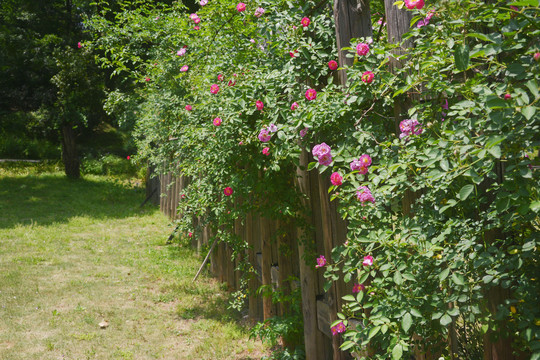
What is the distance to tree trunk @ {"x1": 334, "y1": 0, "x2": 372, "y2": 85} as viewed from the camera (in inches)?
92.1

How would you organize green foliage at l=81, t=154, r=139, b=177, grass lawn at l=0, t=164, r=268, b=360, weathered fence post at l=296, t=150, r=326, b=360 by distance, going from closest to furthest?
weathered fence post at l=296, t=150, r=326, b=360 < grass lawn at l=0, t=164, r=268, b=360 < green foliage at l=81, t=154, r=139, b=177

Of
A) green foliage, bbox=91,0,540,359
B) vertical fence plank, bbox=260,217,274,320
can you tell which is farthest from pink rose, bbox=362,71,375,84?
vertical fence plank, bbox=260,217,274,320

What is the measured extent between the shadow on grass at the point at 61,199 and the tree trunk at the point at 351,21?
898cm

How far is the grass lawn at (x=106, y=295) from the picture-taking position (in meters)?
4.24

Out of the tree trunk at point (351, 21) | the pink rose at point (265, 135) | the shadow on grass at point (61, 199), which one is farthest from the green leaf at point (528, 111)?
the shadow on grass at point (61, 199)

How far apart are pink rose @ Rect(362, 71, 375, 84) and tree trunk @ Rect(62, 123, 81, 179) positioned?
14492mm

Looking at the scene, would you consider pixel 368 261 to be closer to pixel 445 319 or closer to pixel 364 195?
pixel 364 195

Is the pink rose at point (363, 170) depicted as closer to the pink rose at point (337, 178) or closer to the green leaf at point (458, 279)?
the pink rose at point (337, 178)

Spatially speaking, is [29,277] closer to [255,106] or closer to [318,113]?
[255,106]

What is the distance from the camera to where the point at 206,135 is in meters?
3.72

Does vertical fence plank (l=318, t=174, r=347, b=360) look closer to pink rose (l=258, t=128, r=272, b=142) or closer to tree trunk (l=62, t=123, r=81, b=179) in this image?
pink rose (l=258, t=128, r=272, b=142)

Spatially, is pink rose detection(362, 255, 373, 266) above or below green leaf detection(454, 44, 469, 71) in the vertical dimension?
below

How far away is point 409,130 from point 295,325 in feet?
6.76

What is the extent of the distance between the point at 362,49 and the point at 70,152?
48.3 ft
